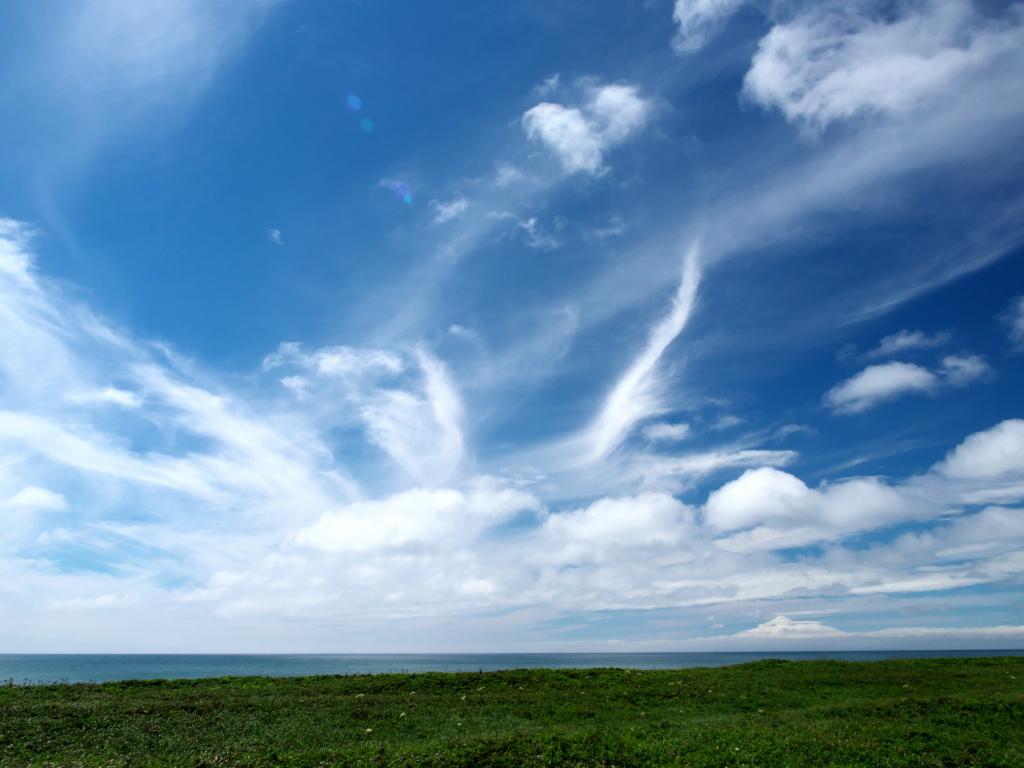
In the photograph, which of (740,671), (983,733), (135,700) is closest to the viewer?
(983,733)

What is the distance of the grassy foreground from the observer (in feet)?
62.0

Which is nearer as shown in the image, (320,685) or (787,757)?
(787,757)

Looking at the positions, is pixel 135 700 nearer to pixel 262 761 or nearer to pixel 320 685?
pixel 320 685

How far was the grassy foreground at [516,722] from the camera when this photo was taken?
18.9 metres

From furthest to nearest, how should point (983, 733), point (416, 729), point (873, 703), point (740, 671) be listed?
point (740, 671), point (873, 703), point (416, 729), point (983, 733)

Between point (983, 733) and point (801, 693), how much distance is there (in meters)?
12.2

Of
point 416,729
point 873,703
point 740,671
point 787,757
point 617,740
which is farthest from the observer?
point 740,671

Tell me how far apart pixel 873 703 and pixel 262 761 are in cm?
3030

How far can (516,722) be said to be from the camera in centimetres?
2555

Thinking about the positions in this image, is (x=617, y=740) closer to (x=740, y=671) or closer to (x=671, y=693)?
(x=671, y=693)

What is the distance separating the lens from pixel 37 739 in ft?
64.7

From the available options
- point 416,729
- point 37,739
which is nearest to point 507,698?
point 416,729

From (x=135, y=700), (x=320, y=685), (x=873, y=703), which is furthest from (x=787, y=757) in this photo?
(x=135, y=700)

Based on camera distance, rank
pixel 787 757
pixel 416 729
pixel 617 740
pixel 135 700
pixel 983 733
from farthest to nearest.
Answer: pixel 135 700, pixel 416 729, pixel 983 733, pixel 617 740, pixel 787 757
